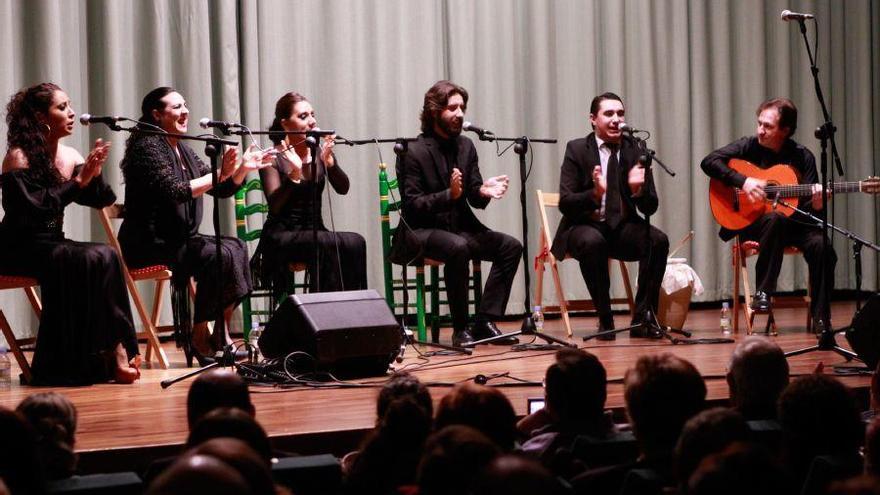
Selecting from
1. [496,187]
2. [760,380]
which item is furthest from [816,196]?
[760,380]

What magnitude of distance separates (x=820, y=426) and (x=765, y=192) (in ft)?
13.4

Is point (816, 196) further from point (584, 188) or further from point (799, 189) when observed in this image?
point (584, 188)

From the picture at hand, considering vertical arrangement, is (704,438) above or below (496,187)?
below

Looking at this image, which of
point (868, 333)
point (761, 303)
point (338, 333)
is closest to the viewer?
point (868, 333)

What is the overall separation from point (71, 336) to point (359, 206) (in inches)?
112

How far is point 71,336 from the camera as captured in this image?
468cm

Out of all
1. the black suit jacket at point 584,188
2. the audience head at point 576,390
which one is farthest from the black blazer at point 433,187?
the audience head at point 576,390

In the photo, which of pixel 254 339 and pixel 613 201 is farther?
pixel 613 201

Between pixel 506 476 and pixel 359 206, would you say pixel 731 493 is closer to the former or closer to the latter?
pixel 506 476

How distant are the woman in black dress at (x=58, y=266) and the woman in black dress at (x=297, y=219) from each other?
997 millimetres

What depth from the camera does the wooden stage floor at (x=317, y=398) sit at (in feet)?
10.9

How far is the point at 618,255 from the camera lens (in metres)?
6.23

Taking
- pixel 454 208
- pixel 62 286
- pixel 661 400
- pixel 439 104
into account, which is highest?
pixel 439 104

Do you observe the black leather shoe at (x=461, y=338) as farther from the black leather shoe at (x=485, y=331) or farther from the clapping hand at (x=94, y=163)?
the clapping hand at (x=94, y=163)
